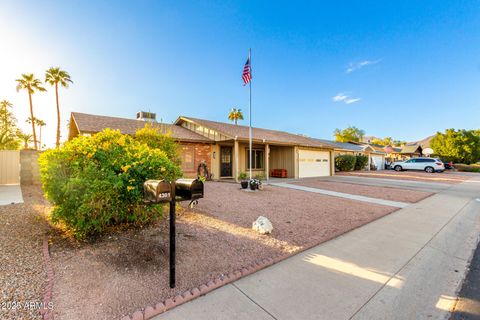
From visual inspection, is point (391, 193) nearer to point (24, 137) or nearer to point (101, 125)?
point (101, 125)

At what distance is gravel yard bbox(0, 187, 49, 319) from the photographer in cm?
207

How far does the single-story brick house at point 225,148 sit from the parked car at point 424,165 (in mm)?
14551

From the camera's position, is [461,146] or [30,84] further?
[461,146]

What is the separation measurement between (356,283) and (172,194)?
2.65 metres

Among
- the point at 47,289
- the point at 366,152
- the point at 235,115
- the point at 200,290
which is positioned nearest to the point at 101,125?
the point at 47,289

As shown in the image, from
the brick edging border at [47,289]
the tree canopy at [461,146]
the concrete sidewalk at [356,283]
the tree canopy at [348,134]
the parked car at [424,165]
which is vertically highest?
the tree canopy at [348,134]

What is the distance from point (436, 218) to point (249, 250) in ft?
19.2

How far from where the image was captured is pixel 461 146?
105 feet

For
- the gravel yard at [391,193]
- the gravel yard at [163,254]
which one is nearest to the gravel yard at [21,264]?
the gravel yard at [163,254]

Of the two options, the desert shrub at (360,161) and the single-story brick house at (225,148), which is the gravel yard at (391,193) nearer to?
the single-story brick house at (225,148)

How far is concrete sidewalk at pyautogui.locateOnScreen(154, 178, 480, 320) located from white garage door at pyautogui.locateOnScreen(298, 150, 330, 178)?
11732 millimetres

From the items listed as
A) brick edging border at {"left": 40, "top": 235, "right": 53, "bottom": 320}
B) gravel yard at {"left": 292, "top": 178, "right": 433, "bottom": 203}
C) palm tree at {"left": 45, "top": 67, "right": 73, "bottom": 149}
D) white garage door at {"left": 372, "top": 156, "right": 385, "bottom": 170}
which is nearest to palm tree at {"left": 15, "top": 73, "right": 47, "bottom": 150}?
palm tree at {"left": 45, "top": 67, "right": 73, "bottom": 149}

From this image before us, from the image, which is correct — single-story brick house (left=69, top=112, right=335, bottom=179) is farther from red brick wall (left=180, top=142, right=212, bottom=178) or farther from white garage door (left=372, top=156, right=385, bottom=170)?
white garage door (left=372, top=156, right=385, bottom=170)

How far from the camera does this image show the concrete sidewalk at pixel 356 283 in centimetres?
213
